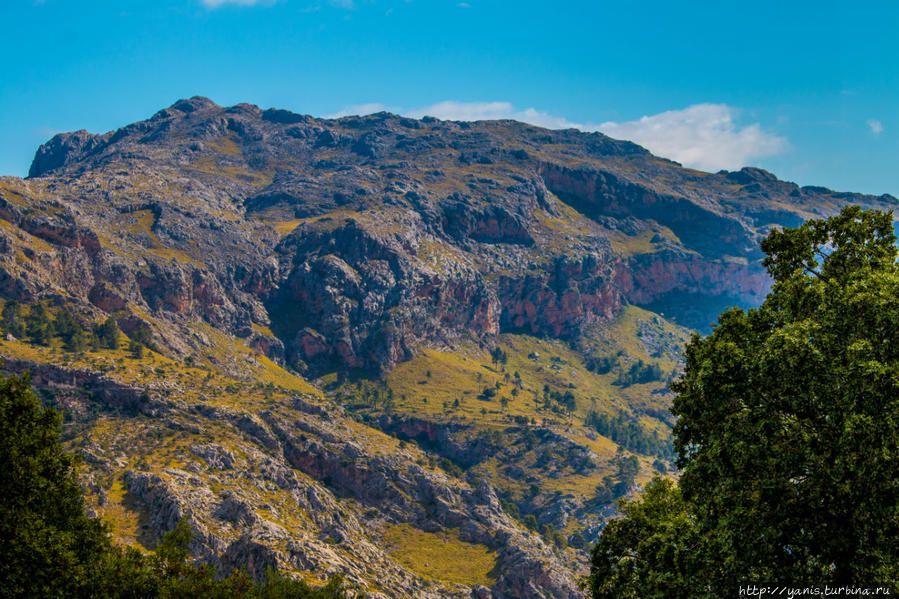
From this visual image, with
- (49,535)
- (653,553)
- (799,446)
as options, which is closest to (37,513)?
(49,535)

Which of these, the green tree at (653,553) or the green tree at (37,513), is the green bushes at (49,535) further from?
the green tree at (653,553)

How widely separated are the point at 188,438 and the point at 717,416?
188 m

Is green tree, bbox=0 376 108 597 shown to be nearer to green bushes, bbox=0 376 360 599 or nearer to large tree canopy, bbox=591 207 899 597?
green bushes, bbox=0 376 360 599

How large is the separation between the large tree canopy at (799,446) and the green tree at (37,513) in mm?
40785

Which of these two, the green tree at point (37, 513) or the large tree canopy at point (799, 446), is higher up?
the large tree canopy at point (799, 446)

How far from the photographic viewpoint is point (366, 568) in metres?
168

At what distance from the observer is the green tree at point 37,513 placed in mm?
47719

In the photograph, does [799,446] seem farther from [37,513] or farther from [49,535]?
[37,513]

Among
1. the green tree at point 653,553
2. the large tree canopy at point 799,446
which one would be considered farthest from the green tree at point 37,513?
the large tree canopy at point 799,446

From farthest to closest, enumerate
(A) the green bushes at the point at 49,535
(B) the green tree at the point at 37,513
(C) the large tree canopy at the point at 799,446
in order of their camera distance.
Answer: (A) the green bushes at the point at 49,535, (B) the green tree at the point at 37,513, (C) the large tree canopy at the point at 799,446

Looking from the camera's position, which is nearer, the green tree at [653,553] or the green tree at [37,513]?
the green tree at [653,553]

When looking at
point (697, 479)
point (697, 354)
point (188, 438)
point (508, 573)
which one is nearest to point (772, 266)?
point (697, 354)

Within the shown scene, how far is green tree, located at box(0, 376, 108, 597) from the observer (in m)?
47.7

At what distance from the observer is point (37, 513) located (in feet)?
167
